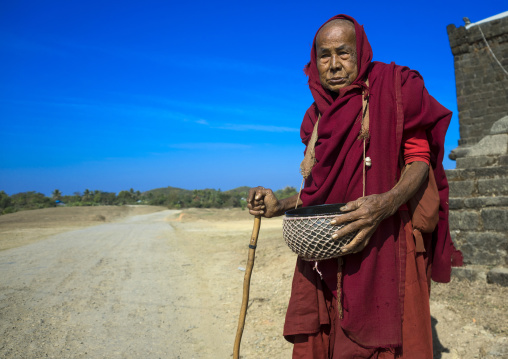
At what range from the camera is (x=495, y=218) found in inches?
188

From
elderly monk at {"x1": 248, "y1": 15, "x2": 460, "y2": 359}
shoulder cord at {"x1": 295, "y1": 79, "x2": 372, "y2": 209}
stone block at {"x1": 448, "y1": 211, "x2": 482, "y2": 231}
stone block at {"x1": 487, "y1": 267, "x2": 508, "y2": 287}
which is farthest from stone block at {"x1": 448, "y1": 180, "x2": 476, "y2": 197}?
shoulder cord at {"x1": 295, "y1": 79, "x2": 372, "y2": 209}

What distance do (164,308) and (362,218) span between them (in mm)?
3733

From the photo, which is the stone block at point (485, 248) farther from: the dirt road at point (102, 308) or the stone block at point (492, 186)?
the dirt road at point (102, 308)

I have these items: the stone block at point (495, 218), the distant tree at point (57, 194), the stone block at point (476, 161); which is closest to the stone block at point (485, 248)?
the stone block at point (495, 218)

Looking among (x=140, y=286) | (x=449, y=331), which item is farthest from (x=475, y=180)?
(x=140, y=286)

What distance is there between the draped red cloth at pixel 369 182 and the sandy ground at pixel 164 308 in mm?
1816

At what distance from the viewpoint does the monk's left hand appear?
1.74 m

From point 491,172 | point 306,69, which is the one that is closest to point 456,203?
point 491,172

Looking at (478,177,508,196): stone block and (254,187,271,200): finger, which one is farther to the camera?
(478,177,508,196): stone block

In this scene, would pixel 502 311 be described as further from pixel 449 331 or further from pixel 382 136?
pixel 382 136

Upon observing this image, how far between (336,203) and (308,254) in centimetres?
29

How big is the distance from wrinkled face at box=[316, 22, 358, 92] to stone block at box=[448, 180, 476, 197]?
3.86 m

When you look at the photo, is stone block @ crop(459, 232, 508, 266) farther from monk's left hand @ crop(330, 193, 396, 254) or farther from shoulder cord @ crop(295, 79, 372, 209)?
monk's left hand @ crop(330, 193, 396, 254)

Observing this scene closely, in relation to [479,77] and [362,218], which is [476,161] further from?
[479,77]
